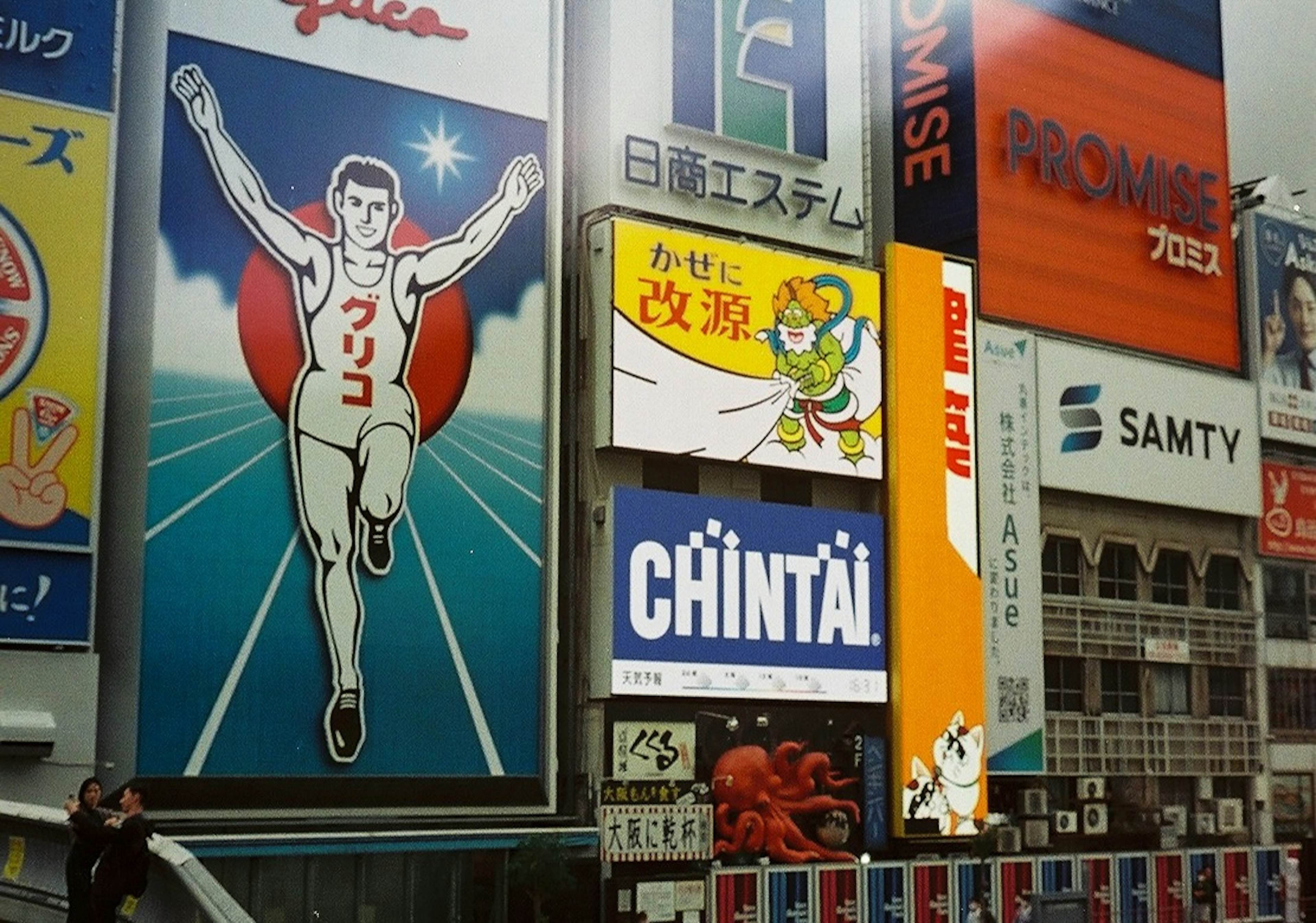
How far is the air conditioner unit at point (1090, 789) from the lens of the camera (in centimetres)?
4538

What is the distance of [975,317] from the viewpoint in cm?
4416

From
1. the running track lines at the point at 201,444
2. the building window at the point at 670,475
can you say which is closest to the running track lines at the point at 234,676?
the running track lines at the point at 201,444

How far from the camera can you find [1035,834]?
144ft

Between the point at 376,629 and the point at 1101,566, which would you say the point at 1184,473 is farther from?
the point at 376,629

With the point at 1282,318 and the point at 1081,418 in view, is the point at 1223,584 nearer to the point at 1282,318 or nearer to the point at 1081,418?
the point at 1282,318

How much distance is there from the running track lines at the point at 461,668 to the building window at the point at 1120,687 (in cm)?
1866

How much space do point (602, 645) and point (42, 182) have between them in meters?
13.5

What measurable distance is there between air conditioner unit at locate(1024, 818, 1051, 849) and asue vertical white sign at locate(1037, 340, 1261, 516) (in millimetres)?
8243

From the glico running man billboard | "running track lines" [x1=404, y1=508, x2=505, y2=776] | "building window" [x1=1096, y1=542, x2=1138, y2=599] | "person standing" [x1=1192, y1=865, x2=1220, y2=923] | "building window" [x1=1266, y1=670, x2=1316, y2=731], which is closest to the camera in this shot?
the glico running man billboard

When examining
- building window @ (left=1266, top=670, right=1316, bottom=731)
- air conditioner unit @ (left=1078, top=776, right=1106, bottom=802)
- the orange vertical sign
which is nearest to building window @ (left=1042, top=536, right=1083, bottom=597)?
the orange vertical sign

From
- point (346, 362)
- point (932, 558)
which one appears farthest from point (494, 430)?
point (932, 558)

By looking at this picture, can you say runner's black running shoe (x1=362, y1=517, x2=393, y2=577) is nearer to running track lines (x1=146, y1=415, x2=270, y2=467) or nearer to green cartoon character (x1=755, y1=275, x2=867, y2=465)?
running track lines (x1=146, y1=415, x2=270, y2=467)

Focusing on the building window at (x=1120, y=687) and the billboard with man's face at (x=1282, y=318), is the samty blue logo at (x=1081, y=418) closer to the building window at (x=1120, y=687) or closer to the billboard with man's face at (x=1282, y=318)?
the building window at (x=1120, y=687)

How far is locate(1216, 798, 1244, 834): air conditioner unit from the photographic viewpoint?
48.9 metres
